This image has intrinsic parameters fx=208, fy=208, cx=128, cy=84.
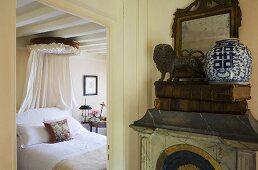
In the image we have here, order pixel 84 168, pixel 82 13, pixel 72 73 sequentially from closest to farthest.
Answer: pixel 82 13 < pixel 84 168 < pixel 72 73

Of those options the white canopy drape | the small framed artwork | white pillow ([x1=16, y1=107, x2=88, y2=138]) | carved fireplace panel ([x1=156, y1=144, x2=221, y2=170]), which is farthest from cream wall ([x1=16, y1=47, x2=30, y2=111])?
carved fireplace panel ([x1=156, y1=144, x2=221, y2=170])

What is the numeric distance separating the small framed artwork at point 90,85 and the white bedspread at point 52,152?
187 centimetres

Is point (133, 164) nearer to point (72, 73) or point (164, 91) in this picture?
point (164, 91)

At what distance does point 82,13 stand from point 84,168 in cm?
179

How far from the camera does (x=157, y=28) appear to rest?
1827 mm

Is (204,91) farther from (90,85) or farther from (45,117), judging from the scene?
(90,85)

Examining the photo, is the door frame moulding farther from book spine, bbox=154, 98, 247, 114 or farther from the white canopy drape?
the white canopy drape

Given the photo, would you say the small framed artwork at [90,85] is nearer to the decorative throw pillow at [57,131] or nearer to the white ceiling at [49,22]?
the white ceiling at [49,22]

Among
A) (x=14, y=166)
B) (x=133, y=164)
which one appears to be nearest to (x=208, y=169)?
(x=133, y=164)

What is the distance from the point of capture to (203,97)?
3.67 feet

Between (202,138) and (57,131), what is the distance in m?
2.91

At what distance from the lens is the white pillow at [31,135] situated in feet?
10.5

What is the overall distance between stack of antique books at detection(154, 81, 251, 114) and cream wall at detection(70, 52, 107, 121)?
388 cm

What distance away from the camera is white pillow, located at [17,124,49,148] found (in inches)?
126
